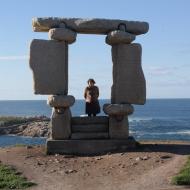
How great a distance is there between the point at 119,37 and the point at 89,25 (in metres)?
1.08

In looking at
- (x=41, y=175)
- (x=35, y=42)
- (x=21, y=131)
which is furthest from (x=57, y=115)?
(x=21, y=131)

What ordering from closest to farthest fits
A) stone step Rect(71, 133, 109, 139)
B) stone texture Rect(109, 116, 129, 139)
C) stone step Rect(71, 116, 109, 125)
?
stone step Rect(71, 133, 109, 139) < stone texture Rect(109, 116, 129, 139) < stone step Rect(71, 116, 109, 125)

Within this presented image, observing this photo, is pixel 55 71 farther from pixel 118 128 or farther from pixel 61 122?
pixel 118 128

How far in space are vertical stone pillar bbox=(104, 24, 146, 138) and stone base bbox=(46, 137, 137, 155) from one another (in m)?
0.48

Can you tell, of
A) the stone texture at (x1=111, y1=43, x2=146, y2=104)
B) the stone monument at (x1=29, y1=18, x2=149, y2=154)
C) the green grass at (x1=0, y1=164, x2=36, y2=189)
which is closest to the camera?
the green grass at (x1=0, y1=164, x2=36, y2=189)

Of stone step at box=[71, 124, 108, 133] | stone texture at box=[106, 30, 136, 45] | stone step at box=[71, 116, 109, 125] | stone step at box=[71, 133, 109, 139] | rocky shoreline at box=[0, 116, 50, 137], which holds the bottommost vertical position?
rocky shoreline at box=[0, 116, 50, 137]

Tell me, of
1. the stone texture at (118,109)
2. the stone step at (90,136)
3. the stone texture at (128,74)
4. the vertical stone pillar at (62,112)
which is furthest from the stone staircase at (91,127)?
the stone texture at (128,74)

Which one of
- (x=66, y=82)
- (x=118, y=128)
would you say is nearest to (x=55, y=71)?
(x=66, y=82)

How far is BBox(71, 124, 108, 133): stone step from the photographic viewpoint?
Result: 19.4 metres

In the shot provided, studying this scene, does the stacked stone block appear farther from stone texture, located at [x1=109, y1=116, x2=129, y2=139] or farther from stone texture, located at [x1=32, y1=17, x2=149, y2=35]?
stone texture, located at [x1=109, y1=116, x2=129, y2=139]

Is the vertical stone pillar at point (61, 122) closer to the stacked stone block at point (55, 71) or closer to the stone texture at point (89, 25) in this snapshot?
the stacked stone block at point (55, 71)

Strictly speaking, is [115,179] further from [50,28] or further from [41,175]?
[50,28]

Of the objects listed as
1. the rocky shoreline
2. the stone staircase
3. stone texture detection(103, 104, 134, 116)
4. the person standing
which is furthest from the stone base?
the rocky shoreline

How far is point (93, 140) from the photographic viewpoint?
18.9 m
